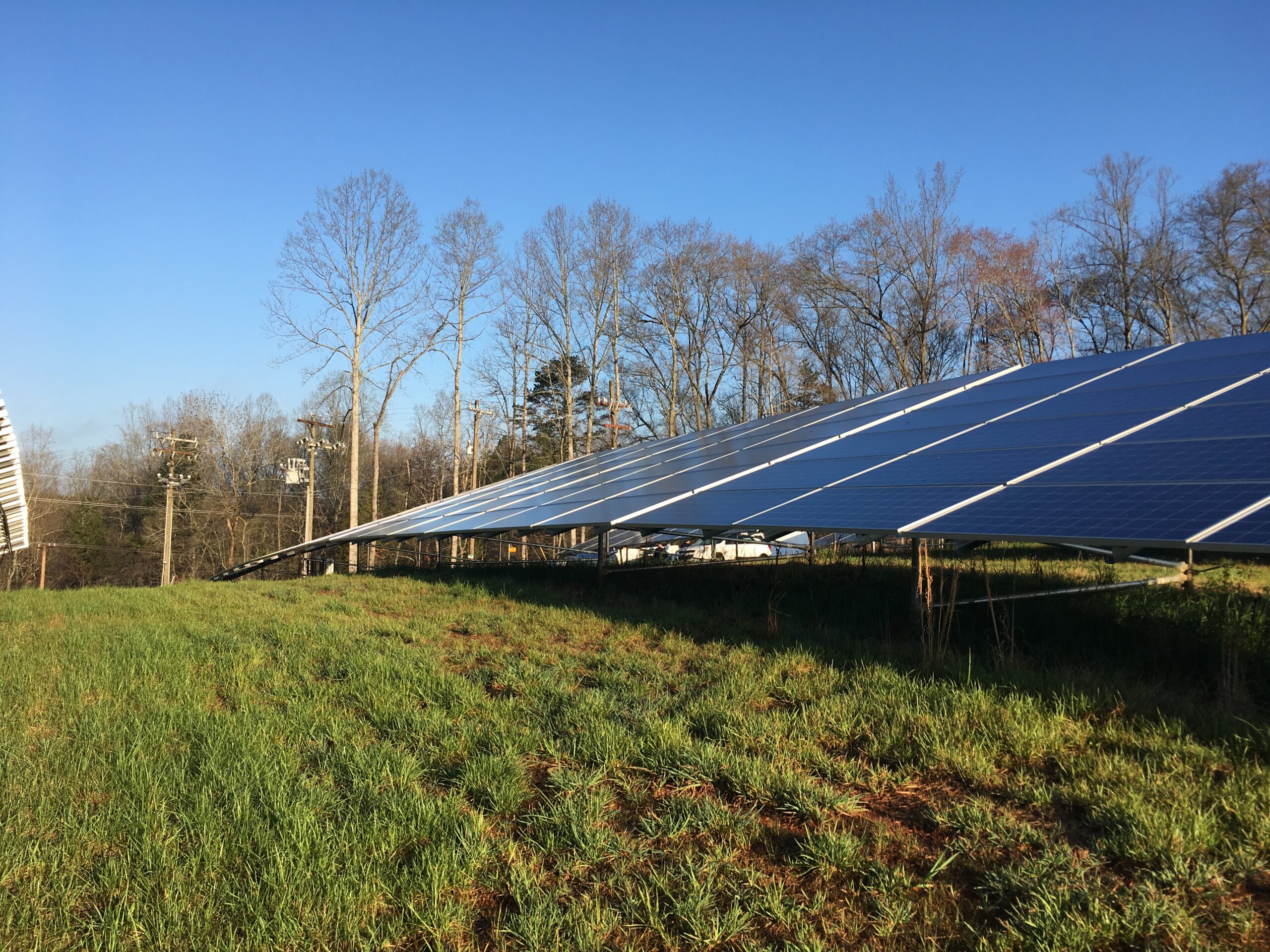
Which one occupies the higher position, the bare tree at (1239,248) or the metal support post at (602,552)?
the bare tree at (1239,248)

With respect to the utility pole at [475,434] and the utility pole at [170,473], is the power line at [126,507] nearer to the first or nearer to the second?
the utility pole at [170,473]

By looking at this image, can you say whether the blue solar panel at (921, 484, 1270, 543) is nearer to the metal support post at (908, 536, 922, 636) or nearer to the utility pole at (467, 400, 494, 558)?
the metal support post at (908, 536, 922, 636)

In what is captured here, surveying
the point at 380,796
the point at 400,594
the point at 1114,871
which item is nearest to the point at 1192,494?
the point at 1114,871

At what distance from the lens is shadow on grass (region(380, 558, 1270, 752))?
4.55 m

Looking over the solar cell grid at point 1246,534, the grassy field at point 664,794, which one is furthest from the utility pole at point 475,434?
the solar cell grid at point 1246,534

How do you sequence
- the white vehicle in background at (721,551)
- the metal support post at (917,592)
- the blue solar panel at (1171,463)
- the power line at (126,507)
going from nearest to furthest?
the blue solar panel at (1171,463) < the metal support post at (917,592) < the white vehicle in background at (721,551) < the power line at (126,507)

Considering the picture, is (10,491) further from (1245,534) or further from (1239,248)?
(1239,248)

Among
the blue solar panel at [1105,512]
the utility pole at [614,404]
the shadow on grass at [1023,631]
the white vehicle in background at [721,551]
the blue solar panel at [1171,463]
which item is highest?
the utility pole at [614,404]

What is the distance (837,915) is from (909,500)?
4.26 metres

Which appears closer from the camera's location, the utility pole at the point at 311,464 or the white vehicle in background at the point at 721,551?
the white vehicle in background at the point at 721,551

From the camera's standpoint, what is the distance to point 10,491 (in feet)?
48.0

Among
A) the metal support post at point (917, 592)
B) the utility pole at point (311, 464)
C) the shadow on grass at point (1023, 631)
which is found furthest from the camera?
the utility pole at point (311, 464)

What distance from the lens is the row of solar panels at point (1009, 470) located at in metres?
5.04

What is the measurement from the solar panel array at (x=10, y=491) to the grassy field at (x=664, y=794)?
690cm
